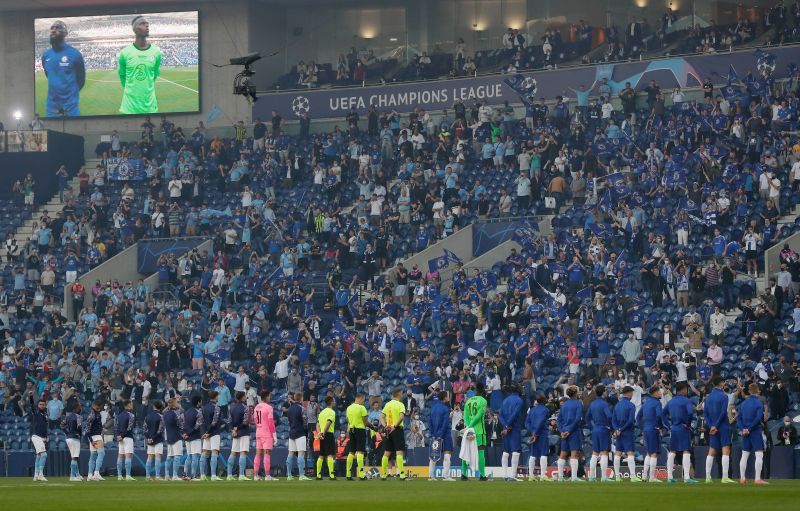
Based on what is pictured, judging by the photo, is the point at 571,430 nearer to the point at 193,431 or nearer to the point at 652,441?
the point at 652,441

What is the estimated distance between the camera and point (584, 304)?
4025 centimetres

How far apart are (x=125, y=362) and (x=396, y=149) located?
12809 millimetres

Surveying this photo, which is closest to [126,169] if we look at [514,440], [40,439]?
[40,439]

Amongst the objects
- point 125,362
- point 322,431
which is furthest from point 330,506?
point 125,362

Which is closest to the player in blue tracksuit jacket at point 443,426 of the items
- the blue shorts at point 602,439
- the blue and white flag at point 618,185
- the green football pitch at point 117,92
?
the blue shorts at point 602,439

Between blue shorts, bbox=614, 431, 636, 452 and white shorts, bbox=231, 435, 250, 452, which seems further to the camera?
white shorts, bbox=231, 435, 250, 452

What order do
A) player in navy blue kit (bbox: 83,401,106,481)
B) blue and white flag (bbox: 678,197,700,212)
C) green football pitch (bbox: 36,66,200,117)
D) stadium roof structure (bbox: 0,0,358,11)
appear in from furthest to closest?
1. green football pitch (bbox: 36,66,200,117)
2. stadium roof structure (bbox: 0,0,358,11)
3. blue and white flag (bbox: 678,197,700,212)
4. player in navy blue kit (bbox: 83,401,106,481)

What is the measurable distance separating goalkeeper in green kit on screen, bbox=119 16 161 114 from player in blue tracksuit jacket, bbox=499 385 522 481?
35467 mm

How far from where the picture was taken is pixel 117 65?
61.9 metres

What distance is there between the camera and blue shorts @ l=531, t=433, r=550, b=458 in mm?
29531

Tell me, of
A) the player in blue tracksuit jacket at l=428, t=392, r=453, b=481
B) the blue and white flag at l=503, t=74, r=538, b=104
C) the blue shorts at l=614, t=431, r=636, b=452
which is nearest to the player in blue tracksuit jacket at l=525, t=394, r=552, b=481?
the blue shorts at l=614, t=431, r=636, b=452

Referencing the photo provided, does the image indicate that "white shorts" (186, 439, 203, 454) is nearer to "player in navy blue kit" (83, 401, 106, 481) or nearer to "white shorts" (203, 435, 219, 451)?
"white shorts" (203, 435, 219, 451)

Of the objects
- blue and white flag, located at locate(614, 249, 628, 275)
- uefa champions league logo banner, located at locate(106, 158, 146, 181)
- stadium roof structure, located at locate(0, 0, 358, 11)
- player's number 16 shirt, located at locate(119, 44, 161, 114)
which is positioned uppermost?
stadium roof structure, located at locate(0, 0, 358, 11)

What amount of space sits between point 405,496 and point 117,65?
4188 cm
